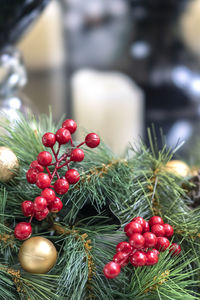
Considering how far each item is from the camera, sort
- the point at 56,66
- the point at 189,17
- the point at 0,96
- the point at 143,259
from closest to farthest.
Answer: the point at 143,259 < the point at 0,96 < the point at 189,17 < the point at 56,66

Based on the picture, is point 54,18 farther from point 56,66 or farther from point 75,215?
point 75,215

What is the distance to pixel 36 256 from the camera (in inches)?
8.0

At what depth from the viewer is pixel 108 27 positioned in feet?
3.26

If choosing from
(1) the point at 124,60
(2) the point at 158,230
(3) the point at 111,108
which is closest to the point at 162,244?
(2) the point at 158,230

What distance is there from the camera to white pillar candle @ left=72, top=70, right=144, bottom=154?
0.87 meters

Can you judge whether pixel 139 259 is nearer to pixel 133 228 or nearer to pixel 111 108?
pixel 133 228

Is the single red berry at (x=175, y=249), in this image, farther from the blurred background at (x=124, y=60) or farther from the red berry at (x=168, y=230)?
the blurred background at (x=124, y=60)

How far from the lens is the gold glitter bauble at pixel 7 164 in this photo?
22 centimetres

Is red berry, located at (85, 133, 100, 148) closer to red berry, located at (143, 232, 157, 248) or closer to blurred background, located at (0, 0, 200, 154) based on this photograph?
red berry, located at (143, 232, 157, 248)

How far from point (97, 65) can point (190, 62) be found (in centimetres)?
23

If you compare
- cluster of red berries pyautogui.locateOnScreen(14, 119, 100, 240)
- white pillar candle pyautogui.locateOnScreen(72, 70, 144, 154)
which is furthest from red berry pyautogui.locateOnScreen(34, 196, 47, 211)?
white pillar candle pyautogui.locateOnScreen(72, 70, 144, 154)

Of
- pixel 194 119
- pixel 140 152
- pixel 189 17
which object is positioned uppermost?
pixel 140 152

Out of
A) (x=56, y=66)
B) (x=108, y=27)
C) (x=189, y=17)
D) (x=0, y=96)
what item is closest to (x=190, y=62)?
(x=189, y=17)

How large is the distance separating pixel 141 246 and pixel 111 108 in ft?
2.30
